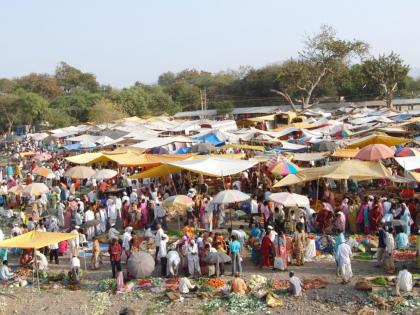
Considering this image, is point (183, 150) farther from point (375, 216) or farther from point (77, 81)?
point (77, 81)

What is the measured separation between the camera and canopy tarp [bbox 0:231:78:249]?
437 inches

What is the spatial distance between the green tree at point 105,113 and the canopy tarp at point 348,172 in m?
35.4

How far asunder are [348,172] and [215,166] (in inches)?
152

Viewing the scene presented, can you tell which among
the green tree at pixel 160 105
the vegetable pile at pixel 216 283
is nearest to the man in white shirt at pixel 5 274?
the vegetable pile at pixel 216 283

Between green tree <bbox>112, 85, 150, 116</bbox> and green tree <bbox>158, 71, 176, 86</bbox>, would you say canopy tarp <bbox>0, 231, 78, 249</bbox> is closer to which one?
green tree <bbox>112, 85, 150, 116</bbox>

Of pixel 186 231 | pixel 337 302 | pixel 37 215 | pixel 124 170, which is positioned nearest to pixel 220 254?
pixel 186 231

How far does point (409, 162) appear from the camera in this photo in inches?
579

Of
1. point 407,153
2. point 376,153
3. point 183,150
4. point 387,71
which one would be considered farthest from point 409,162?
point 387,71

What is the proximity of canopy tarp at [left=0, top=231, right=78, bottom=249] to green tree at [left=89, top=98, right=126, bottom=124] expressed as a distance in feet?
122

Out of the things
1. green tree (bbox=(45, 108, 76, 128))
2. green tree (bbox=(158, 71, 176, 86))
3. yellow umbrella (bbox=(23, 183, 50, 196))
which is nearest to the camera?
yellow umbrella (bbox=(23, 183, 50, 196))

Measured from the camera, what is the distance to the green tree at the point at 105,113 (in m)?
49.9

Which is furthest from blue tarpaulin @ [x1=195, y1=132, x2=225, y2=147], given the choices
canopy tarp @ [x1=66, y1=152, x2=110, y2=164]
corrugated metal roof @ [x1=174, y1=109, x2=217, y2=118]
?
corrugated metal roof @ [x1=174, y1=109, x2=217, y2=118]

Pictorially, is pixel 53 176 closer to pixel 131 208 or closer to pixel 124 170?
pixel 124 170

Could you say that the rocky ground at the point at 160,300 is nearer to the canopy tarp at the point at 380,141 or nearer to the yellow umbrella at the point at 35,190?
the yellow umbrella at the point at 35,190
